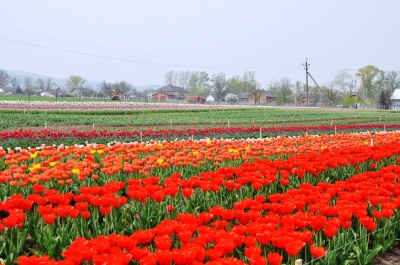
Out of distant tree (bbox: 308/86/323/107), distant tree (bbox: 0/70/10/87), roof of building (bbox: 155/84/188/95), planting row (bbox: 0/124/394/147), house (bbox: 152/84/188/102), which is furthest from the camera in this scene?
distant tree (bbox: 0/70/10/87)

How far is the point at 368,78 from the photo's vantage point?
10762 centimetres

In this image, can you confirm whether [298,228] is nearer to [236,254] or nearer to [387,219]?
[236,254]

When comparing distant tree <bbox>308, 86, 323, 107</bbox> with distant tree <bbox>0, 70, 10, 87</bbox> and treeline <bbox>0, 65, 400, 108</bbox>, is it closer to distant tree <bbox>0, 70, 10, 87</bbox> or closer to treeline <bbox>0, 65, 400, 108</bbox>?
treeline <bbox>0, 65, 400, 108</bbox>

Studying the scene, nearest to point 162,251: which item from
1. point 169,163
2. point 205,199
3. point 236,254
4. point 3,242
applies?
point 236,254

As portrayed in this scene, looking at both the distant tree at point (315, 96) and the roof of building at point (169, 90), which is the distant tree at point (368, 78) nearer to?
the distant tree at point (315, 96)

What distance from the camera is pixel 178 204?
499cm

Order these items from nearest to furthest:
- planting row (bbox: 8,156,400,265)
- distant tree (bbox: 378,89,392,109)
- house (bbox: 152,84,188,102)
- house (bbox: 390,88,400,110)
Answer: planting row (bbox: 8,156,400,265), distant tree (bbox: 378,89,392,109), house (bbox: 390,88,400,110), house (bbox: 152,84,188,102)

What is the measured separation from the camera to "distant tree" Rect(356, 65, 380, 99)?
352 feet

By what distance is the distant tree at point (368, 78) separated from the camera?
352ft

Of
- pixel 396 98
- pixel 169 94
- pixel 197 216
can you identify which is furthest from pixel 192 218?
pixel 169 94

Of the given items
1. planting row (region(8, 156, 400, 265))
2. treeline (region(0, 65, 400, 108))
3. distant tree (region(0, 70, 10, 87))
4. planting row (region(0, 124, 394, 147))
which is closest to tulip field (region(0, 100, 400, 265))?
planting row (region(8, 156, 400, 265))

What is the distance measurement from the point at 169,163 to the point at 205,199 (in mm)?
2448

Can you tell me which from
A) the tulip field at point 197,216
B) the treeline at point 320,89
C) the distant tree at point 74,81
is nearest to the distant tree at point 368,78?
the treeline at point 320,89

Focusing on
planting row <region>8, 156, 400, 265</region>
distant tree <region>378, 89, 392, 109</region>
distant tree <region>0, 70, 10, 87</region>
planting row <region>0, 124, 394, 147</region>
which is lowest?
planting row <region>0, 124, 394, 147</region>
